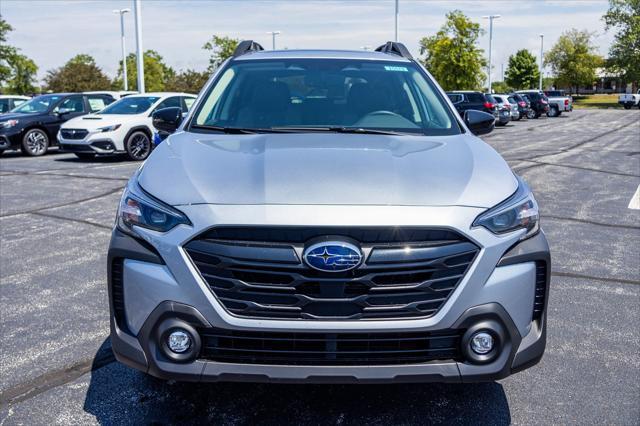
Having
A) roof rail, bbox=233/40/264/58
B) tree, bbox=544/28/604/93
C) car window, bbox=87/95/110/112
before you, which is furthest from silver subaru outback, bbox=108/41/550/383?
tree, bbox=544/28/604/93

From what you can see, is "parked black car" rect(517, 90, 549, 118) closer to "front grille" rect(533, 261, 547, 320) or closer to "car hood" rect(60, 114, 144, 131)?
"car hood" rect(60, 114, 144, 131)

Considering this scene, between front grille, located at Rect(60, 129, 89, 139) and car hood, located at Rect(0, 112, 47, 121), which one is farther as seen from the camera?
car hood, located at Rect(0, 112, 47, 121)

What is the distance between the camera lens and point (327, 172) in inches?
115

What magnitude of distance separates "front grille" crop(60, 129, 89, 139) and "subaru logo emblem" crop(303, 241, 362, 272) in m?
14.0

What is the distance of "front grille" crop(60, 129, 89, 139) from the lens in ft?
50.7

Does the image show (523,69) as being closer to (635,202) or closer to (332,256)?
(635,202)

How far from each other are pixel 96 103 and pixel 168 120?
1508cm

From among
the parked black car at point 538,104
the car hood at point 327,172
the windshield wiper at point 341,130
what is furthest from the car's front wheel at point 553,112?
the car hood at point 327,172

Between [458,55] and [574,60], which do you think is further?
[574,60]

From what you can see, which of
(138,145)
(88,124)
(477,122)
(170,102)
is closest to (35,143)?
(88,124)

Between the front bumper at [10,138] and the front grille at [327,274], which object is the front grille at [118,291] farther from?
the front bumper at [10,138]

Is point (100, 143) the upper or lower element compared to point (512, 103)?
lower

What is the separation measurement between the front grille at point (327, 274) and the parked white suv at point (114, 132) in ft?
43.2

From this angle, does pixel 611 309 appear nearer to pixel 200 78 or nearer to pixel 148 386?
pixel 148 386
